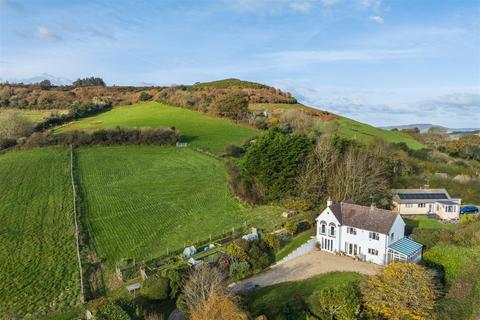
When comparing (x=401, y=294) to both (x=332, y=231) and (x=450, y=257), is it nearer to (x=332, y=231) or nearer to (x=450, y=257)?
(x=450, y=257)

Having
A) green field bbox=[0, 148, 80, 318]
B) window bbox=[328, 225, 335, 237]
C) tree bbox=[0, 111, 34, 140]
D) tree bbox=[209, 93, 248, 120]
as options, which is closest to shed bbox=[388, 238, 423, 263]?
window bbox=[328, 225, 335, 237]

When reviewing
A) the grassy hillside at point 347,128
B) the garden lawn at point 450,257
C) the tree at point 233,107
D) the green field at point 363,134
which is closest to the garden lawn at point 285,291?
the garden lawn at point 450,257

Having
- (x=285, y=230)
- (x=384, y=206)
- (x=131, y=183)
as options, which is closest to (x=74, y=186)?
(x=131, y=183)

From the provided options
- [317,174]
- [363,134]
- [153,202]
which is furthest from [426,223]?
[363,134]

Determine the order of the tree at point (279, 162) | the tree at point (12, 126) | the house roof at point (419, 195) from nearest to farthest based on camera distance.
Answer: the tree at point (279, 162), the house roof at point (419, 195), the tree at point (12, 126)

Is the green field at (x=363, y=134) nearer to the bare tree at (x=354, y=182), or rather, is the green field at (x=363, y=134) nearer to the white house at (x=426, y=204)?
the white house at (x=426, y=204)

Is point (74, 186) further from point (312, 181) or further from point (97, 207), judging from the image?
point (312, 181)

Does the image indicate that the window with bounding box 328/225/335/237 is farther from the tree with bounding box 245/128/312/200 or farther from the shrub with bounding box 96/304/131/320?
the shrub with bounding box 96/304/131/320
